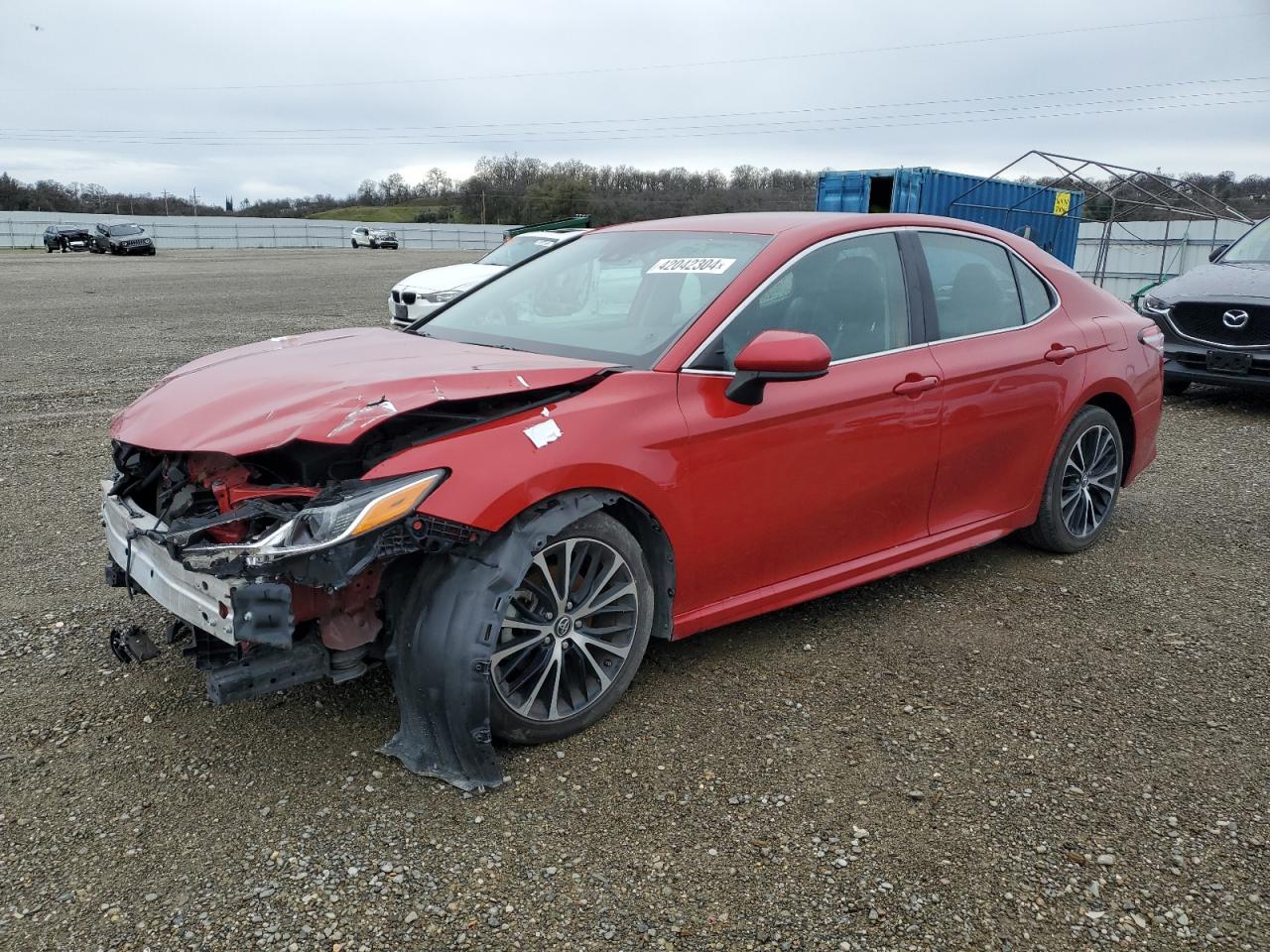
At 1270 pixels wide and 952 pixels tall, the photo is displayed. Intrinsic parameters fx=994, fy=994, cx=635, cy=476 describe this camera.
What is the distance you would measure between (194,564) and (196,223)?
207 ft

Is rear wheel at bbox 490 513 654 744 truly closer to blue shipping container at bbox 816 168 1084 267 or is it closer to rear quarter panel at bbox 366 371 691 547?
rear quarter panel at bbox 366 371 691 547

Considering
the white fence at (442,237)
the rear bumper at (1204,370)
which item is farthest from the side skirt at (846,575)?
the white fence at (442,237)

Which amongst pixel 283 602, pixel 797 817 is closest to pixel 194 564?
pixel 283 602

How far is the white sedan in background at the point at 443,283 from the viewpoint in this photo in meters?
12.8

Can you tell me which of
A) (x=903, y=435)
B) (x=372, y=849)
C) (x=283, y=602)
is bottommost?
(x=372, y=849)

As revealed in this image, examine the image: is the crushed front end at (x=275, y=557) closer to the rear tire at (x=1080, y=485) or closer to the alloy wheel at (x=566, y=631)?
the alloy wheel at (x=566, y=631)

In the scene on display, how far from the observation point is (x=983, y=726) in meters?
3.37

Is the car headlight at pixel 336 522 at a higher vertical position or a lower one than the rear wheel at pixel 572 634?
higher

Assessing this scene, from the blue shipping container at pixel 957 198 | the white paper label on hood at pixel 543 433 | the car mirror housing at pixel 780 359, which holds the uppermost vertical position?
the blue shipping container at pixel 957 198

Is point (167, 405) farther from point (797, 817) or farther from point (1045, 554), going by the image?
point (1045, 554)

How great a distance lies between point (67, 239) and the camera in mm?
41875

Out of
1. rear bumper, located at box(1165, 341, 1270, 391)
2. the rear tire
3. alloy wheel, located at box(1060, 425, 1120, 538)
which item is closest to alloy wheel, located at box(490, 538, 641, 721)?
the rear tire

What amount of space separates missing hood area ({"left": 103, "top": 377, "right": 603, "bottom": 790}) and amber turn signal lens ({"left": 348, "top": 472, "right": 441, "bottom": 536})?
17 mm

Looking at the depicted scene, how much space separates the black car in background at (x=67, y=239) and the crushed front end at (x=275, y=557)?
45557mm
